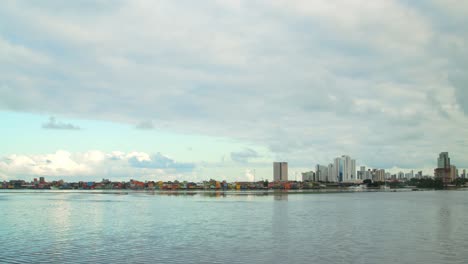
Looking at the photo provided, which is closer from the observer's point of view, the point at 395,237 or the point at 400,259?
the point at 400,259

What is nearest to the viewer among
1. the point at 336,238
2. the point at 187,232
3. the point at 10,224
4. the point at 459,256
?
the point at 459,256

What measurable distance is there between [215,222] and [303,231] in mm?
15486

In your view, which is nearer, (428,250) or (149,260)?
(149,260)

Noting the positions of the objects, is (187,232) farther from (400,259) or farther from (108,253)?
(400,259)

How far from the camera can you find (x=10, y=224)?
62.4 meters

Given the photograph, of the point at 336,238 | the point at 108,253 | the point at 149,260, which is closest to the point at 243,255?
the point at 149,260

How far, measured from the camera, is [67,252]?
4000 centimetres

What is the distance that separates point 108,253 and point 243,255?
12293mm

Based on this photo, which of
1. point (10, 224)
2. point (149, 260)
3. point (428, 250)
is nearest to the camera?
point (149, 260)

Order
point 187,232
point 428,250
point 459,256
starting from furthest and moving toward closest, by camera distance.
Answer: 1. point 187,232
2. point 428,250
3. point 459,256

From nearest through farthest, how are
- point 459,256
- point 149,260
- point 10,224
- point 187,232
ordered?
point 149,260 < point 459,256 < point 187,232 < point 10,224

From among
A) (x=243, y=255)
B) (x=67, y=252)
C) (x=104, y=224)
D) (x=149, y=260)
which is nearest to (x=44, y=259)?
(x=67, y=252)

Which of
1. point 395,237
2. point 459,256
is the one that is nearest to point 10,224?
point 395,237

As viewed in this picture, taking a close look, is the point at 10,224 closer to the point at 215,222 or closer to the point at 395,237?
the point at 215,222
